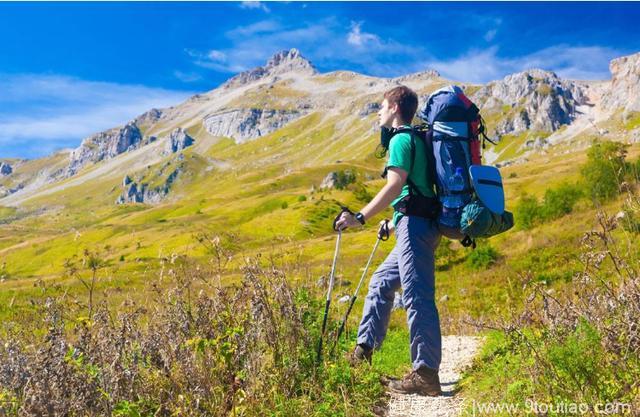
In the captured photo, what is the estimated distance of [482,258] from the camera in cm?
2905

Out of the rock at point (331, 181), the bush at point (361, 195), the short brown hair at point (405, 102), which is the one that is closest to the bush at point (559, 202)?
the short brown hair at point (405, 102)

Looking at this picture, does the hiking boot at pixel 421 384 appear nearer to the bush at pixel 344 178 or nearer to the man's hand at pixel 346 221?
the man's hand at pixel 346 221

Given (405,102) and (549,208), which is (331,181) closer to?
(549,208)

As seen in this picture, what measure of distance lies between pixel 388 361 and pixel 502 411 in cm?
297

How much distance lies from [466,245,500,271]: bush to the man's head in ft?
77.6

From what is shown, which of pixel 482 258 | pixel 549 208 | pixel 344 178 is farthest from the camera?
pixel 344 178

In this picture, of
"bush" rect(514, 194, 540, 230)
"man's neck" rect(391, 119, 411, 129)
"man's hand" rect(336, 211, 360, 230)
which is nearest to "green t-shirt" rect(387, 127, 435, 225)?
"man's neck" rect(391, 119, 411, 129)

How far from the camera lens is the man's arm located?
5.60 meters

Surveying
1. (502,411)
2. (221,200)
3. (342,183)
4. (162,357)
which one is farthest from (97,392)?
(221,200)

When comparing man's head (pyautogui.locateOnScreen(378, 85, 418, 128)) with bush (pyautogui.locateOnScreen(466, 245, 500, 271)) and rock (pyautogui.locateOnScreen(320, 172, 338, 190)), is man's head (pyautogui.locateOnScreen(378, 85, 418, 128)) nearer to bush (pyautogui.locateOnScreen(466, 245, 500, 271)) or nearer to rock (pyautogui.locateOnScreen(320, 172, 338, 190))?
bush (pyautogui.locateOnScreen(466, 245, 500, 271))

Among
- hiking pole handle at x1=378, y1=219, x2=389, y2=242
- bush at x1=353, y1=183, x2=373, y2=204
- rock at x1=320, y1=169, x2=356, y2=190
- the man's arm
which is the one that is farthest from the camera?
rock at x1=320, y1=169, x2=356, y2=190

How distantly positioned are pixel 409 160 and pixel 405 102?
0.83 meters

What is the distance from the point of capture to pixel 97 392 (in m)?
4.07

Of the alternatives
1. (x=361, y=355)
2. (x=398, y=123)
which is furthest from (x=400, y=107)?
(x=361, y=355)
